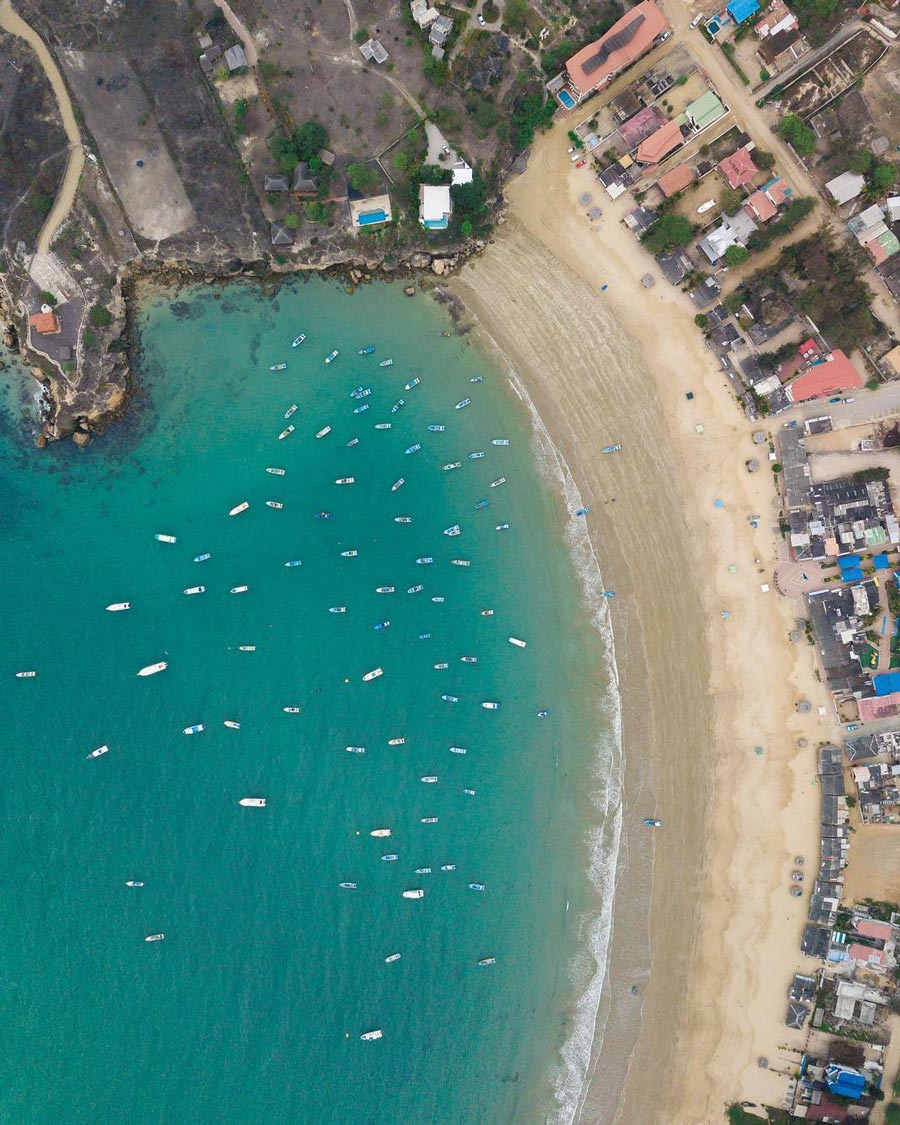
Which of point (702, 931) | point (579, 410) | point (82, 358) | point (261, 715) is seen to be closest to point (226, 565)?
point (261, 715)

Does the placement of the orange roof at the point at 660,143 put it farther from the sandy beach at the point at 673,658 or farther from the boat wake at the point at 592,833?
the boat wake at the point at 592,833

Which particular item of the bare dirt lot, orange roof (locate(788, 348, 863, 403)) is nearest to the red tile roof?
orange roof (locate(788, 348, 863, 403))

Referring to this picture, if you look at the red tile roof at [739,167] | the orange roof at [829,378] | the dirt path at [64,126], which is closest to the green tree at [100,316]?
the dirt path at [64,126]

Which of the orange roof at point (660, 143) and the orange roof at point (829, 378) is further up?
the orange roof at point (660, 143)

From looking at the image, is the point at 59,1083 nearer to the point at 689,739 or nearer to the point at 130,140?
→ the point at 689,739

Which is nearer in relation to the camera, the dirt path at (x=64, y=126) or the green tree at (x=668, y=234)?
the dirt path at (x=64, y=126)

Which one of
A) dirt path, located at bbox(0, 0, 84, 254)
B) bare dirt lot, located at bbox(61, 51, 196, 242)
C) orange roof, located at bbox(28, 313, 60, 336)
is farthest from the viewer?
orange roof, located at bbox(28, 313, 60, 336)

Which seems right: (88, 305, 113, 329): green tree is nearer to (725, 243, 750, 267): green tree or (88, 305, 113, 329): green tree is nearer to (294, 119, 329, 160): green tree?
(294, 119, 329, 160): green tree

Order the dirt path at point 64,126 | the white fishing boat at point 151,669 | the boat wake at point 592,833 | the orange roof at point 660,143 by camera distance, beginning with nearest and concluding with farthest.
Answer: the dirt path at point 64,126, the orange roof at point 660,143, the boat wake at point 592,833, the white fishing boat at point 151,669
